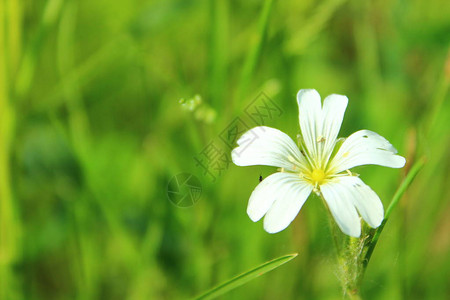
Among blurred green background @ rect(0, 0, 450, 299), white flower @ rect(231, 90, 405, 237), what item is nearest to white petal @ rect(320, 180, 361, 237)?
white flower @ rect(231, 90, 405, 237)

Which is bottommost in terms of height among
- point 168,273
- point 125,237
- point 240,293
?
point 240,293

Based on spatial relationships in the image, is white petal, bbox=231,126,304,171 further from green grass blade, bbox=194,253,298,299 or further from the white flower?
green grass blade, bbox=194,253,298,299

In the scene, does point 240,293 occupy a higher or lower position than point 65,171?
lower

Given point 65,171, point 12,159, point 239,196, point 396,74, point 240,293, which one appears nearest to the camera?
point 12,159

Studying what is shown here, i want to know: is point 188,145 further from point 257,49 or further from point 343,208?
point 343,208

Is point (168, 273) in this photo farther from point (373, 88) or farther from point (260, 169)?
point (373, 88)

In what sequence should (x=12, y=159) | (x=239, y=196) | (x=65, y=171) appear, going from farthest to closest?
1. (x=239, y=196)
2. (x=65, y=171)
3. (x=12, y=159)

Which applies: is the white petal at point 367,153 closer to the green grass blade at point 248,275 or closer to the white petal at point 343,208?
the white petal at point 343,208

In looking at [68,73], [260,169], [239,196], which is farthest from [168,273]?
[68,73]
